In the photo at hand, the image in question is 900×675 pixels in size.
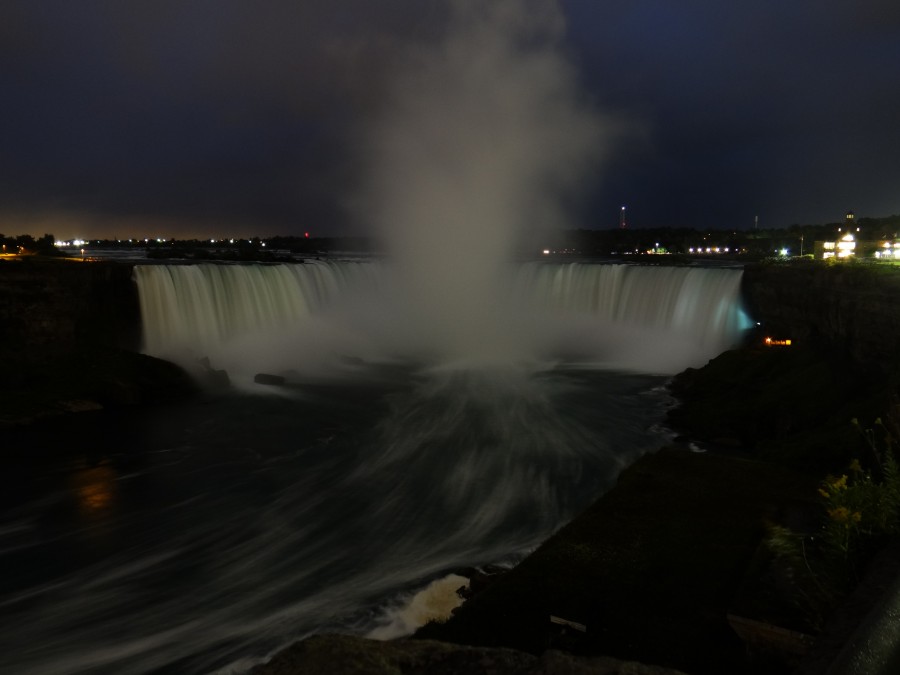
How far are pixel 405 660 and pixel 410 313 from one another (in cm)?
3440

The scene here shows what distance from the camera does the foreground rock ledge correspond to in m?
2.87

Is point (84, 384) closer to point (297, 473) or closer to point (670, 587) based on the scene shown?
point (297, 473)

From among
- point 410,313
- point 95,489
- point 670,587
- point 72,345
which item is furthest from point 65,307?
point 670,587

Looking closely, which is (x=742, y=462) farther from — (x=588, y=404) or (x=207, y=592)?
(x=588, y=404)

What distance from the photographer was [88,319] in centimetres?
2303

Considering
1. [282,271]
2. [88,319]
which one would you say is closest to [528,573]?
[88,319]

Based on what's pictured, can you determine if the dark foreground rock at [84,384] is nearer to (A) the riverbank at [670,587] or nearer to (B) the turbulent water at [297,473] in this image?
(B) the turbulent water at [297,473]

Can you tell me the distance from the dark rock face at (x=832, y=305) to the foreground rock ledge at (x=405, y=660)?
48.3ft

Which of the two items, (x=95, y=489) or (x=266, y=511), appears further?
(x=95, y=489)

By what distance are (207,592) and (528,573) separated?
5379 millimetres

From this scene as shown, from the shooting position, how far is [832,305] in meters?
18.1

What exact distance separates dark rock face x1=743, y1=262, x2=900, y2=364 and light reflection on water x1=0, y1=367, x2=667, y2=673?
539 cm

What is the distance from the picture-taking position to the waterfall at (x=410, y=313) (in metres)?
26.0

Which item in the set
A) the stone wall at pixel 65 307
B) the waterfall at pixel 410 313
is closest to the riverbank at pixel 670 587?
the waterfall at pixel 410 313
